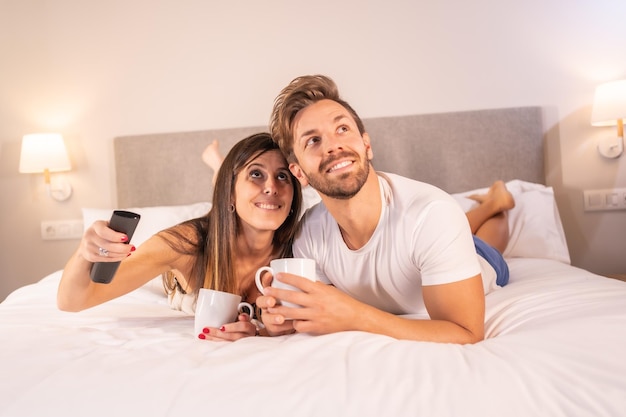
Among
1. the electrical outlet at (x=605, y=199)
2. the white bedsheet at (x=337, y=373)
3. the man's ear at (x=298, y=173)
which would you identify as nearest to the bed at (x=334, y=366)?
the white bedsheet at (x=337, y=373)

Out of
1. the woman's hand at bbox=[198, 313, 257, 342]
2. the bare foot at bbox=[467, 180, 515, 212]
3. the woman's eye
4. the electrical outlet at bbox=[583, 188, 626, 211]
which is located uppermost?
the woman's eye

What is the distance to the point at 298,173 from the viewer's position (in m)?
1.38

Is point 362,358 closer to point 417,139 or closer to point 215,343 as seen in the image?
point 215,343

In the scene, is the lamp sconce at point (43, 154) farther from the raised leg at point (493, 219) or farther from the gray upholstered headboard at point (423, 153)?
the raised leg at point (493, 219)

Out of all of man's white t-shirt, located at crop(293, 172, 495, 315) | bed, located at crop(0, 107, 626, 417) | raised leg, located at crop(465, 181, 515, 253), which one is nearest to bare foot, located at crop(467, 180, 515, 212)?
raised leg, located at crop(465, 181, 515, 253)

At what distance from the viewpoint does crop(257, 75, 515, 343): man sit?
1.05 m

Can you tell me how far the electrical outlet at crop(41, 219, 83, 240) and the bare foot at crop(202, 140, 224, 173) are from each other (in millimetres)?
860

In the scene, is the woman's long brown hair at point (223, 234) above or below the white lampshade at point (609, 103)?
below

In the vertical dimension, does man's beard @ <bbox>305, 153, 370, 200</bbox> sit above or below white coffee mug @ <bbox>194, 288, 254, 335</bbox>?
above

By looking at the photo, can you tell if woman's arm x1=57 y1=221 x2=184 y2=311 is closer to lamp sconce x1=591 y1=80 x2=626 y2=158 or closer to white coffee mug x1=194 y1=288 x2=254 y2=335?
white coffee mug x1=194 y1=288 x2=254 y2=335

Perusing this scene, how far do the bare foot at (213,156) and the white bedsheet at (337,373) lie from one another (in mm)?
1447

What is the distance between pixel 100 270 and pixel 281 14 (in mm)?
1967

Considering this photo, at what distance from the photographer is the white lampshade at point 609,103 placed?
2.38 metres

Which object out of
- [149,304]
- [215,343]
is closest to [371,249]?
[215,343]
